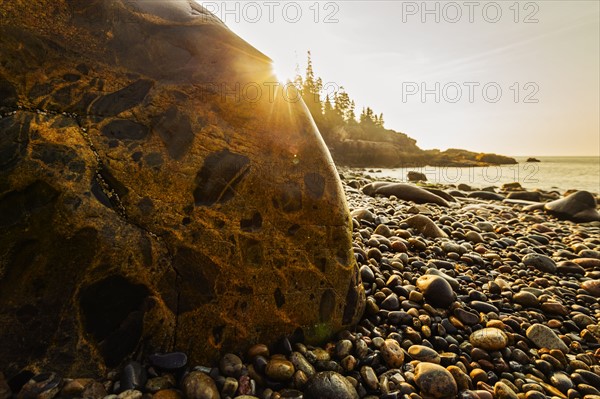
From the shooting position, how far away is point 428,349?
2059mm

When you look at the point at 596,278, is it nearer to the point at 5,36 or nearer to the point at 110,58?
the point at 110,58

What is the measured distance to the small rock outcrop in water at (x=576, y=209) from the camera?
7.20 m

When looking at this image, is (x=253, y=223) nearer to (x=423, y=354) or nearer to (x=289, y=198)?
(x=289, y=198)

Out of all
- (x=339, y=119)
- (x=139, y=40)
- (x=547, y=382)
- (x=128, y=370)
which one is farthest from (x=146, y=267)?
(x=339, y=119)

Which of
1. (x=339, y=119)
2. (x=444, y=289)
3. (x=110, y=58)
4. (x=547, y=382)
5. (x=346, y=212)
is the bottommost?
(x=547, y=382)

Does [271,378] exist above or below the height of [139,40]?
below

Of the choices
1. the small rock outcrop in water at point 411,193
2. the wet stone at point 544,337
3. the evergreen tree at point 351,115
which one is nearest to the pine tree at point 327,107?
the evergreen tree at point 351,115

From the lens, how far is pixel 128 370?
4.82 feet

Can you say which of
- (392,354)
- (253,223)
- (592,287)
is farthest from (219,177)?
(592,287)

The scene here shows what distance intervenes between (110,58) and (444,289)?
318 cm

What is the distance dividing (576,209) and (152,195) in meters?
10.00

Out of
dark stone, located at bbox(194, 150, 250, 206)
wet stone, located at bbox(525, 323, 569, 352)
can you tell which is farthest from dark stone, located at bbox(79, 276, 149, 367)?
wet stone, located at bbox(525, 323, 569, 352)

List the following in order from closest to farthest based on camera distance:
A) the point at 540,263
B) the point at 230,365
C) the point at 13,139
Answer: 1. the point at 13,139
2. the point at 230,365
3. the point at 540,263

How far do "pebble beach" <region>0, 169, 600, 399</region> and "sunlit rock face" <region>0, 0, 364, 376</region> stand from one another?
11cm
